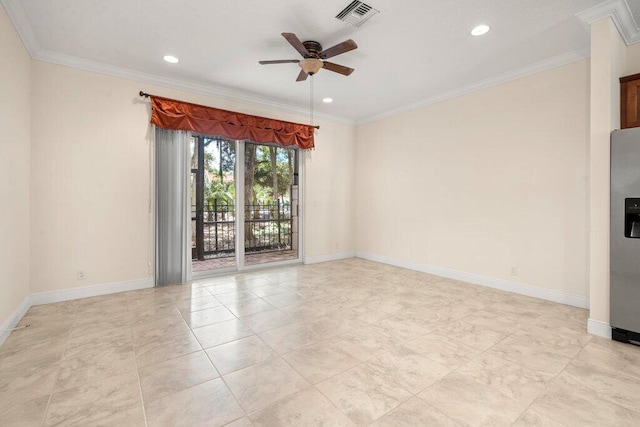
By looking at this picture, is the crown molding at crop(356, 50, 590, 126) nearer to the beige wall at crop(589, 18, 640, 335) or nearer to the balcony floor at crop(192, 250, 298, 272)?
the beige wall at crop(589, 18, 640, 335)

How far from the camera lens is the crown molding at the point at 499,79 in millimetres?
3500

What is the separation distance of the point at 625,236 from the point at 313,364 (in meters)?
2.90

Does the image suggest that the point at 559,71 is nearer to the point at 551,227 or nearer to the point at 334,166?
the point at 551,227

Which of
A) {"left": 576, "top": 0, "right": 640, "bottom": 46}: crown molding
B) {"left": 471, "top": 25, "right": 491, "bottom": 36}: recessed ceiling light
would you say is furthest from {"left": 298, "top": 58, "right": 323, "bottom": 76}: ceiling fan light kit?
{"left": 576, "top": 0, "right": 640, "bottom": 46}: crown molding

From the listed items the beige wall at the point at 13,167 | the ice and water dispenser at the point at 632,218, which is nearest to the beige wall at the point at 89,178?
the beige wall at the point at 13,167

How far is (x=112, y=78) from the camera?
3922mm

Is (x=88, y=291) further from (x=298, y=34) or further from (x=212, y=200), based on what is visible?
(x=298, y=34)

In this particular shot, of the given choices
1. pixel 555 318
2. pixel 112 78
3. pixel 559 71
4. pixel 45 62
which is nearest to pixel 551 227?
pixel 555 318

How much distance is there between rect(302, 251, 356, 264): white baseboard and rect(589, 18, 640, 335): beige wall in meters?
4.15

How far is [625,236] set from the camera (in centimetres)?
259

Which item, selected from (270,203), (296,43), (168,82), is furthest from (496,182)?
(168,82)

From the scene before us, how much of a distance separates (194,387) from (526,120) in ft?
15.4

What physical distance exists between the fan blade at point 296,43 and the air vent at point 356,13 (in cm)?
43

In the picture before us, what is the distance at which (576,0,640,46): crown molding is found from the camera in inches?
103
